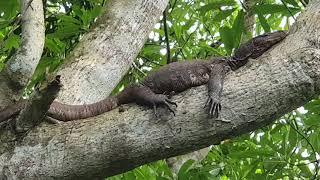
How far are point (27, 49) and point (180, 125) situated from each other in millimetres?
949

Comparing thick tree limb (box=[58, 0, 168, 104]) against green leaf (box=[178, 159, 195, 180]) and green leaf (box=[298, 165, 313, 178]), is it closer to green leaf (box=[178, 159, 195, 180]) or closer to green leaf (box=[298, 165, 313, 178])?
green leaf (box=[178, 159, 195, 180])

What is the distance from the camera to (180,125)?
2.44 meters

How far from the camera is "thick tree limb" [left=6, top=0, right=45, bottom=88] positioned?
2.89m

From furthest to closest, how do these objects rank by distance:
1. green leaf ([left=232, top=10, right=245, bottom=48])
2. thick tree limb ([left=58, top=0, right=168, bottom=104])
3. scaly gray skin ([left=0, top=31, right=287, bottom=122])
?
green leaf ([left=232, top=10, right=245, bottom=48]) → thick tree limb ([left=58, top=0, right=168, bottom=104]) → scaly gray skin ([left=0, top=31, right=287, bottom=122])

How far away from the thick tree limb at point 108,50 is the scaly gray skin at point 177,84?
0.37 ft

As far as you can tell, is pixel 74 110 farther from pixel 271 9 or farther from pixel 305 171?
pixel 305 171

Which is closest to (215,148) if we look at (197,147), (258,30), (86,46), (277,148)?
(277,148)

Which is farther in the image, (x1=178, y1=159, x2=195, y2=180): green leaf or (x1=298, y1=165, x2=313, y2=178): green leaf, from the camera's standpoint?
(x1=298, y1=165, x2=313, y2=178): green leaf

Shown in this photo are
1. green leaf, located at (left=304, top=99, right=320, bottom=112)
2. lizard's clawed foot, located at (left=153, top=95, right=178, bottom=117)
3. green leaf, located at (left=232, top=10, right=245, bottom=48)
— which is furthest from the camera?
green leaf, located at (left=304, top=99, right=320, bottom=112)

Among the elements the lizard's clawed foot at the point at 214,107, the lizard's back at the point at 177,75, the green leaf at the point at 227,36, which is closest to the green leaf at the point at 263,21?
the green leaf at the point at 227,36

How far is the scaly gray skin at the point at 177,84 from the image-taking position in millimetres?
2645

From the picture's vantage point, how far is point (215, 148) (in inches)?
188

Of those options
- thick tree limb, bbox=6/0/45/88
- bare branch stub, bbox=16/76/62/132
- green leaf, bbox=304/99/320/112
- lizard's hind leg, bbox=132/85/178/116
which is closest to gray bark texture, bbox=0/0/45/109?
thick tree limb, bbox=6/0/45/88

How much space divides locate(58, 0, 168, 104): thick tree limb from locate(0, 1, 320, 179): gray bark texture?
554 mm
